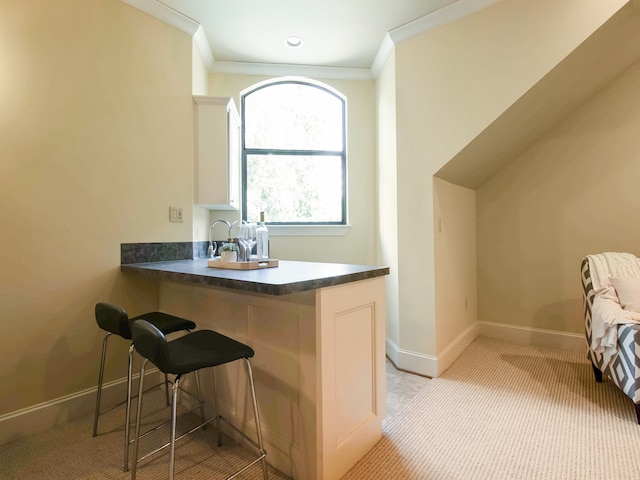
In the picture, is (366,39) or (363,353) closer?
(363,353)

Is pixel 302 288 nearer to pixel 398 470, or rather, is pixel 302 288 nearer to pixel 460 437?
pixel 398 470

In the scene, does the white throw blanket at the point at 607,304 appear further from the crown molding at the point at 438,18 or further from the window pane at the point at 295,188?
the window pane at the point at 295,188

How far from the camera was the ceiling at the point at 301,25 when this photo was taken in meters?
2.31

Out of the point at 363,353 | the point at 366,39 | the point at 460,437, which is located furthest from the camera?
the point at 366,39

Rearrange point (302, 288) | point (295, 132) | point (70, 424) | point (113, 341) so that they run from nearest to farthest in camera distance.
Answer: point (302, 288)
point (70, 424)
point (113, 341)
point (295, 132)

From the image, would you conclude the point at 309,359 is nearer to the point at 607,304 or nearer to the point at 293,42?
the point at 607,304

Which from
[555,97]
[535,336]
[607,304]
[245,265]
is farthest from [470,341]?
[245,265]

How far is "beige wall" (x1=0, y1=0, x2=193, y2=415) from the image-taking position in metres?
1.72

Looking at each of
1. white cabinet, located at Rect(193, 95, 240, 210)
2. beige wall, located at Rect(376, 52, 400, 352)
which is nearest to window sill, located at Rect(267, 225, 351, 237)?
beige wall, located at Rect(376, 52, 400, 352)

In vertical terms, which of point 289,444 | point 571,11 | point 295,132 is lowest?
point 289,444

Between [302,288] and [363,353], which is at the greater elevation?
[302,288]

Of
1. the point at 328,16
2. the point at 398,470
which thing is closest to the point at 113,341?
the point at 398,470

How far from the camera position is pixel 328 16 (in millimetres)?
2449

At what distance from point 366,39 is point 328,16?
1.49ft
